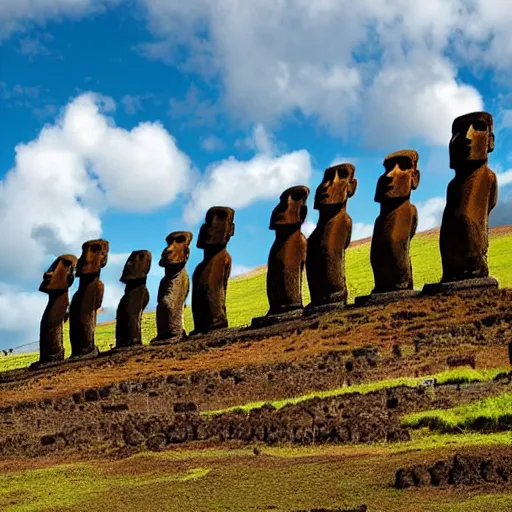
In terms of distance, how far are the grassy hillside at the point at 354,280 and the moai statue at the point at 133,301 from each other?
12449mm

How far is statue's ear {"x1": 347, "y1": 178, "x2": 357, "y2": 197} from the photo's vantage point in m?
26.4

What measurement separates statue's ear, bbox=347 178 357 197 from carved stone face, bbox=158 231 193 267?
6677 millimetres

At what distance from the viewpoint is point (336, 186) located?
2620 cm

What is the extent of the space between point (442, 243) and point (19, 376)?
1440 centimetres

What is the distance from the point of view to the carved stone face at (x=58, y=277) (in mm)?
32531

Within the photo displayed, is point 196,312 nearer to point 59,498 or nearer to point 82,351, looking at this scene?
point 82,351

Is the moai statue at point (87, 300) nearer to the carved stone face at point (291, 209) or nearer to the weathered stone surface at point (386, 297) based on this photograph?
the carved stone face at point (291, 209)

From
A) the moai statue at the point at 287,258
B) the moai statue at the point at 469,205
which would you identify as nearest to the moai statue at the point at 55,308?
the moai statue at the point at 287,258

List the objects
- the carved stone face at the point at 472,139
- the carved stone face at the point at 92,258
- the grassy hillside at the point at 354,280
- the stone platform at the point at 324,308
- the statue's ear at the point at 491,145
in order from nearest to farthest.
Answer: the carved stone face at the point at 472,139, the statue's ear at the point at 491,145, the stone platform at the point at 324,308, the carved stone face at the point at 92,258, the grassy hillside at the point at 354,280

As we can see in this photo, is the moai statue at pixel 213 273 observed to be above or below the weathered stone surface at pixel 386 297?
above

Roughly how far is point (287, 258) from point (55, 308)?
10114 mm

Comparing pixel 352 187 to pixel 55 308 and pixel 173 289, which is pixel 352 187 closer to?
pixel 173 289

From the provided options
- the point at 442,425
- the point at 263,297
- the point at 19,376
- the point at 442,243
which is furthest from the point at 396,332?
the point at 263,297

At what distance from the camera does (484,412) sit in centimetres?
1161
